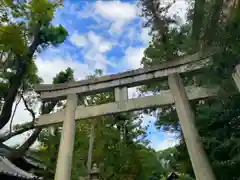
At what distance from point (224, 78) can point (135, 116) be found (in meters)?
8.79

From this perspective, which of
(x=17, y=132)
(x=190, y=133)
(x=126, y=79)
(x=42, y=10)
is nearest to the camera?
(x=190, y=133)

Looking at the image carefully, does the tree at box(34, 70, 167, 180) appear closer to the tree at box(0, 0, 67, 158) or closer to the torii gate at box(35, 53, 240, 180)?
the tree at box(0, 0, 67, 158)

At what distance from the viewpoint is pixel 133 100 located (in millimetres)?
5789

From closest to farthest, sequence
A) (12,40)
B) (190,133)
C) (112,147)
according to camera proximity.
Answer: (190,133) → (12,40) → (112,147)

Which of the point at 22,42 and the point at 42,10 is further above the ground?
the point at 42,10

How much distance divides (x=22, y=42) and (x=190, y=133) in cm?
759

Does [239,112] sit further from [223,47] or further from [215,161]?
[223,47]

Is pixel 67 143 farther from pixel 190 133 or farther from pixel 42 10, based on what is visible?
pixel 42 10

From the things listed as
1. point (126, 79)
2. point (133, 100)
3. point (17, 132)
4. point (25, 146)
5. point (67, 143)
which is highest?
point (17, 132)

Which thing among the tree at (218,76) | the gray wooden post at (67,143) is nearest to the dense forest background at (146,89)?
the tree at (218,76)

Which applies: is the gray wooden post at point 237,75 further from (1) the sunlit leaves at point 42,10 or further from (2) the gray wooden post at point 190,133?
(1) the sunlit leaves at point 42,10

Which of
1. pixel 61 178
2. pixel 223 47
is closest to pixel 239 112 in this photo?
pixel 223 47

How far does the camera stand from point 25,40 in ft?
34.2

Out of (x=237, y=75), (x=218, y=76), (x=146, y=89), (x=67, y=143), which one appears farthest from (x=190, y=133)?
(x=146, y=89)
